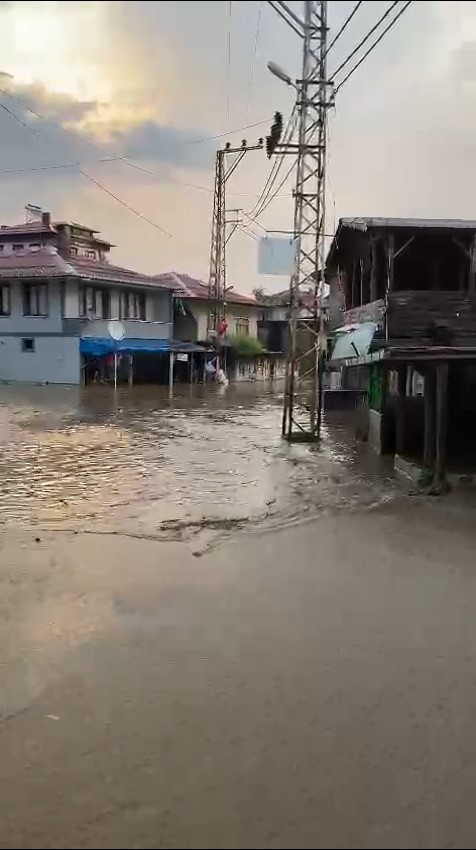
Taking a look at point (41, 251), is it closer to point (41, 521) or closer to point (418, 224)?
point (418, 224)

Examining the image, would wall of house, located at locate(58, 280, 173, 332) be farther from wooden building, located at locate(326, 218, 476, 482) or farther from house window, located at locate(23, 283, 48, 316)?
wooden building, located at locate(326, 218, 476, 482)

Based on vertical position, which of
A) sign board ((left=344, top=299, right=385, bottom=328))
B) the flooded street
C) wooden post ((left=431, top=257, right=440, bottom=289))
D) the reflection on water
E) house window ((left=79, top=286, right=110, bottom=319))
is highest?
house window ((left=79, top=286, right=110, bottom=319))

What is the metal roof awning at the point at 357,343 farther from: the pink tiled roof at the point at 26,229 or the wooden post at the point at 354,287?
the pink tiled roof at the point at 26,229

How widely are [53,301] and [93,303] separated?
1.75 meters

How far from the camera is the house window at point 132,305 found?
33.7 m

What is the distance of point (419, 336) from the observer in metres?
10.6

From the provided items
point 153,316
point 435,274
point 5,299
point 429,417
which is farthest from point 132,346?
point 429,417

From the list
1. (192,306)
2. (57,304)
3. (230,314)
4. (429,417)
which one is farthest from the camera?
(230,314)

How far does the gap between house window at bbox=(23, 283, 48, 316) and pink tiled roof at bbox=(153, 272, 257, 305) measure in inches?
239

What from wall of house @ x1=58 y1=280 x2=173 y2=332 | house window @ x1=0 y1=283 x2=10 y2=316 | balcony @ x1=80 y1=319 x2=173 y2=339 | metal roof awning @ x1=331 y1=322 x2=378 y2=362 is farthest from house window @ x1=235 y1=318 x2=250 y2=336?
metal roof awning @ x1=331 y1=322 x2=378 y2=362

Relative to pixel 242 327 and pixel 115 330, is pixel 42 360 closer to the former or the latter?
pixel 115 330

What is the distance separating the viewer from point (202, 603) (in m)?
6.05

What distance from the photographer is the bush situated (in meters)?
41.2

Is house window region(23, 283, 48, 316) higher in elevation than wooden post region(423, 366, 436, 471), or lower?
higher
